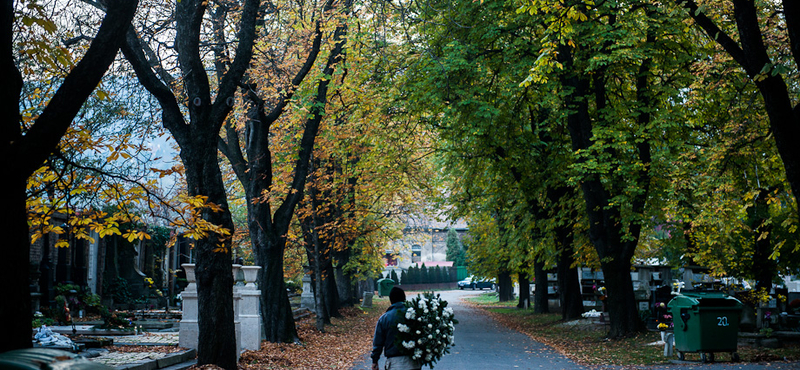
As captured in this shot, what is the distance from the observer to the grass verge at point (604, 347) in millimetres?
13916

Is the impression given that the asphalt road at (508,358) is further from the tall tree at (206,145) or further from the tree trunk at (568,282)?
the tall tree at (206,145)

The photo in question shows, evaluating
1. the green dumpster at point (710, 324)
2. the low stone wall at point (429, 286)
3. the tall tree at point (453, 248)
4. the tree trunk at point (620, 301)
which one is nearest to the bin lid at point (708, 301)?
the green dumpster at point (710, 324)

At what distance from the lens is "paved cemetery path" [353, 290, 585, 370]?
13.8 meters

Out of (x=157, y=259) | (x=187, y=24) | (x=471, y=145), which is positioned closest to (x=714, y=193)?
(x=471, y=145)

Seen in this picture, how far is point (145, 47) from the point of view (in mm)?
11703

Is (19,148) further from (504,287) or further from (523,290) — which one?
(504,287)

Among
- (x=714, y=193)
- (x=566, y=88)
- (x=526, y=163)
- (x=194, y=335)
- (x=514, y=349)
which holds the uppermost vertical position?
(x=566, y=88)

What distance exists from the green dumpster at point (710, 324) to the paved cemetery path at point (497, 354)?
92.2 inches

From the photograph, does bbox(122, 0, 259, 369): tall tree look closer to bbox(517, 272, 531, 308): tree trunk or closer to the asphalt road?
→ the asphalt road

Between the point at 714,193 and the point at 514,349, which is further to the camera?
the point at 514,349

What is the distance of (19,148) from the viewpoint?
6023 millimetres

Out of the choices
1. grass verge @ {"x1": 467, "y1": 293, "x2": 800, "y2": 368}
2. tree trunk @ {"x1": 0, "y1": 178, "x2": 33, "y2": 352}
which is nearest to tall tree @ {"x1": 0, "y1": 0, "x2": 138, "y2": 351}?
tree trunk @ {"x1": 0, "y1": 178, "x2": 33, "y2": 352}

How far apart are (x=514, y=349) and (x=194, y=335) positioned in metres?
8.61

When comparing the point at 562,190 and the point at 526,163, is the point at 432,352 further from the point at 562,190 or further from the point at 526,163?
the point at 562,190
